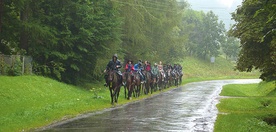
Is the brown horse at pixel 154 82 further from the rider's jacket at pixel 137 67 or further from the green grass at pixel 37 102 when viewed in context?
the green grass at pixel 37 102

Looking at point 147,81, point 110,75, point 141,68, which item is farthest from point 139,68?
point 110,75

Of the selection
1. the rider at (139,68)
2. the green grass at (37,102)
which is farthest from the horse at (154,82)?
the green grass at (37,102)

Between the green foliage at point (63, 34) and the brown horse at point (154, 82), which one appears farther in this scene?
the brown horse at point (154, 82)

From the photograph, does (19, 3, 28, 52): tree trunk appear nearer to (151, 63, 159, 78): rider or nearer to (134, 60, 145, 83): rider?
(134, 60, 145, 83): rider

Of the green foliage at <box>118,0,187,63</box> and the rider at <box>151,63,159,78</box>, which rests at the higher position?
the green foliage at <box>118,0,187,63</box>

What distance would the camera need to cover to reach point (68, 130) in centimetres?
1176

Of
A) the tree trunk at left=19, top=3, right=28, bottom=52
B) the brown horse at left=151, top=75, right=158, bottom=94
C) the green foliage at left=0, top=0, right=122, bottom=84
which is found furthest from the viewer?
the brown horse at left=151, top=75, right=158, bottom=94

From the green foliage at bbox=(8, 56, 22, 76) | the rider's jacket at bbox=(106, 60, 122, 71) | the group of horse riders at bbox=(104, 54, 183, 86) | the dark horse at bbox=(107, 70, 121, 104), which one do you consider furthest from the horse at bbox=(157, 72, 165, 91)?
the rider's jacket at bbox=(106, 60, 122, 71)

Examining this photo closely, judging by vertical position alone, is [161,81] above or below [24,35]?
below

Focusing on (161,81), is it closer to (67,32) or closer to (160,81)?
(160,81)

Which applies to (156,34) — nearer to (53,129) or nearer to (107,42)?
(107,42)

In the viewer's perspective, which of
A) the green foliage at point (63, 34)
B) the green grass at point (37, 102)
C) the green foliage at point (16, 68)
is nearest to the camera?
the green grass at point (37, 102)

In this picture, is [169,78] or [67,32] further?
[169,78]

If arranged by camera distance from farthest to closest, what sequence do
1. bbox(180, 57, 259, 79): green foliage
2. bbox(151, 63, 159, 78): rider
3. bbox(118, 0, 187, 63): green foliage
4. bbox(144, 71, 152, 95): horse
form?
bbox(180, 57, 259, 79): green foliage
bbox(118, 0, 187, 63): green foliage
bbox(151, 63, 159, 78): rider
bbox(144, 71, 152, 95): horse
